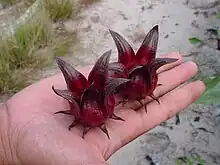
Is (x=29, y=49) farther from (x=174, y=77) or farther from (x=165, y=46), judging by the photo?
(x=174, y=77)

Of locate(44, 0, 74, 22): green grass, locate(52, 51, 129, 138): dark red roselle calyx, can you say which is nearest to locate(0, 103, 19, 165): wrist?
locate(52, 51, 129, 138): dark red roselle calyx

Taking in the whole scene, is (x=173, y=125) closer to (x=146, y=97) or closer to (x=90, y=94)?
(x=146, y=97)

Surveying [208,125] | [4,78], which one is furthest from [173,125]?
[4,78]

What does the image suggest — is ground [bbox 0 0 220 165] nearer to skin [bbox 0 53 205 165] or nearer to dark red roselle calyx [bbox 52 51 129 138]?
skin [bbox 0 53 205 165]

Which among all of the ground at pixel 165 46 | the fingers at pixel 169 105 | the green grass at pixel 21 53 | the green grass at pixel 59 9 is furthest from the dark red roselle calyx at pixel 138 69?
the green grass at pixel 59 9

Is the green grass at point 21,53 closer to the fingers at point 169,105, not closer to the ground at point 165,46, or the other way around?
the ground at point 165,46

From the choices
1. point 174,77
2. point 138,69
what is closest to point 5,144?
point 138,69
